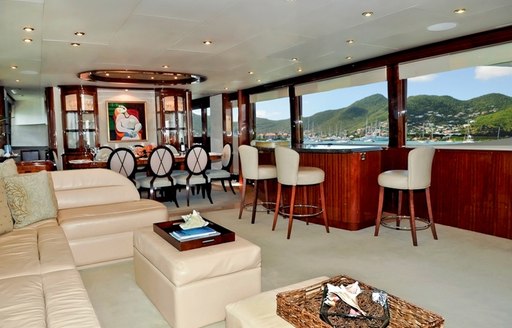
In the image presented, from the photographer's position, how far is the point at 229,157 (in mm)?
7488

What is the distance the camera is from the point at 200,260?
88.0 inches

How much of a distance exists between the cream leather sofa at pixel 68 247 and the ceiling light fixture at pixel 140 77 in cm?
324

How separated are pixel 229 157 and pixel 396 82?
348cm

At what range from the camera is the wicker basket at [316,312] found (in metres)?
1.51

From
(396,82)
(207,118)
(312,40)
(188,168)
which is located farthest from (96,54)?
(207,118)

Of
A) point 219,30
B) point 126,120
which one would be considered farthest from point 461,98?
point 126,120

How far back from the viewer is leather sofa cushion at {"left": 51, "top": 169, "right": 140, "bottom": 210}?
3791 millimetres

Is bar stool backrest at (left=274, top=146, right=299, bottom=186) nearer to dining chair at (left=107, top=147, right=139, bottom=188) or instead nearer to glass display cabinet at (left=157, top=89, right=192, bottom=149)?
dining chair at (left=107, top=147, right=139, bottom=188)

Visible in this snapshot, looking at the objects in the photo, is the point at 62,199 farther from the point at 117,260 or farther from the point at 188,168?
the point at 188,168

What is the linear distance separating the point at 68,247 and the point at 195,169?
13.3 ft

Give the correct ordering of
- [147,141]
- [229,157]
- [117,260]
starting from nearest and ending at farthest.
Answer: [117,260] < [229,157] < [147,141]

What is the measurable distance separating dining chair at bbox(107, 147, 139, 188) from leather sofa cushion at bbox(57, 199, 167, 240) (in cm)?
239

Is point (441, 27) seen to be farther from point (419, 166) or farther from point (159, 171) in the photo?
point (159, 171)

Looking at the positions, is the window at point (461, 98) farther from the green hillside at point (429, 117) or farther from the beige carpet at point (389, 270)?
the beige carpet at point (389, 270)
